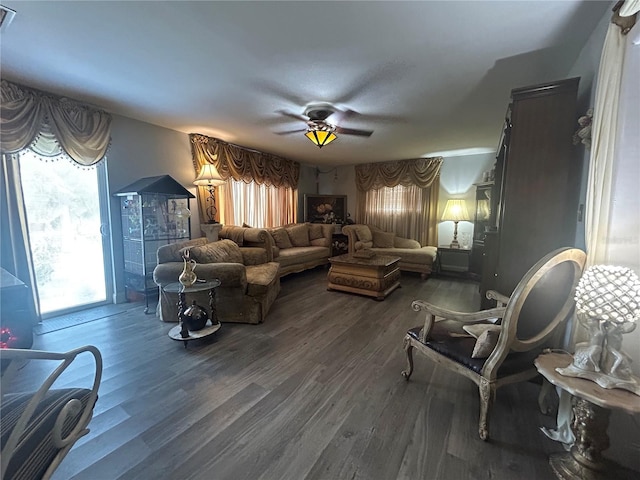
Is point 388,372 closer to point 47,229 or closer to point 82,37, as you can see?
point 82,37

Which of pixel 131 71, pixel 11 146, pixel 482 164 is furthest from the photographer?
pixel 482 164

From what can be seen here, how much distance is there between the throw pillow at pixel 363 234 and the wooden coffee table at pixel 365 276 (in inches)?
55.5

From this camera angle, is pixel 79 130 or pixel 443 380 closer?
pixel 443 380

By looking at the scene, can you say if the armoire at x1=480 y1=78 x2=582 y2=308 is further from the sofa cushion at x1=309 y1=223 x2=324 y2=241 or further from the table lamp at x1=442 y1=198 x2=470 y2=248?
the sofa cushion at x1=309 y1=223 x2=324 y2=241

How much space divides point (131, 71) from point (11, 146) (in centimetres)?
137

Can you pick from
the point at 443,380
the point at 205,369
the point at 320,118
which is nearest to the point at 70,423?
the point at 205,369

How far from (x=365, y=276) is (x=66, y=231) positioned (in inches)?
145

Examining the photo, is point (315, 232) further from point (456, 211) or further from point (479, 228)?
point (479, 228)

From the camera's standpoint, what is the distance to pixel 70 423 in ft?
3.11

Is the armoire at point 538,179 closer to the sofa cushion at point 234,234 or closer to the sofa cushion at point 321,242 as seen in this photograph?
the sofa cushion at point 234,234

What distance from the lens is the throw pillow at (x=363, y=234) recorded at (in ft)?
18.3

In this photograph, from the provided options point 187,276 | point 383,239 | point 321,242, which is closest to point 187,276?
point 187,276

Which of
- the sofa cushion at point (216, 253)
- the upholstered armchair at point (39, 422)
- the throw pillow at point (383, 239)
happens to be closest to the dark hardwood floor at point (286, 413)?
the upholstered armchair at point (39, 422)

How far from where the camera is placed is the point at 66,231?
10.0ft
